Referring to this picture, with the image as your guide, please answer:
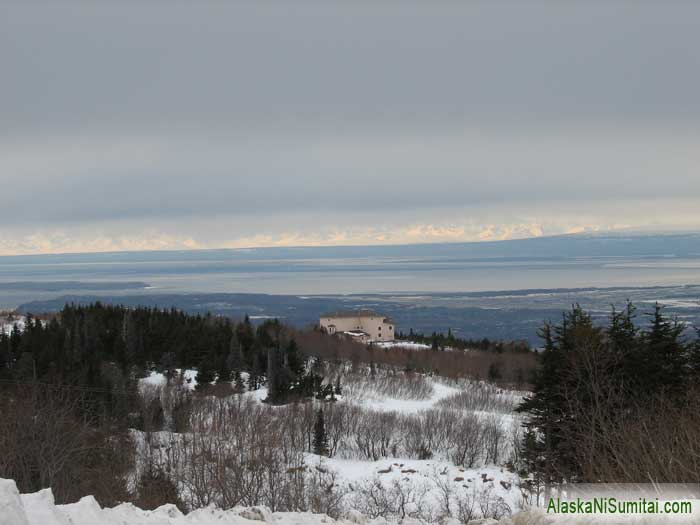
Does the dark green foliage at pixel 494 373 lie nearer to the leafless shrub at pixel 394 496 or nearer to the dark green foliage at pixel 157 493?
the leafless shrub at pixel 394 496

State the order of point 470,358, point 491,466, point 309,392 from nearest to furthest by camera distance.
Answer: point 491,466, point 309,392, point 470,358

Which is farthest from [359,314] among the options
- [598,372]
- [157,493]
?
[157,493]

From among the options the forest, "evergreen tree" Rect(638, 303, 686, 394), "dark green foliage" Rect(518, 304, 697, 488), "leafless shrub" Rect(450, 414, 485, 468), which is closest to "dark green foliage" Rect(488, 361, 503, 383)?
the forest

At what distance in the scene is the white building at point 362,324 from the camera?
106 meters

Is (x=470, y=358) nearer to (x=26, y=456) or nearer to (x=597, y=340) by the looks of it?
(x=597, y=340)

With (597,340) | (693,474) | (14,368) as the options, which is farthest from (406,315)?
(693,474)

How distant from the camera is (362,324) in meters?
108

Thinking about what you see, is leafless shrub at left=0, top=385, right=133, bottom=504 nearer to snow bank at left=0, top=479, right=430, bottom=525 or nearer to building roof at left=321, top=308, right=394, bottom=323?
snow bank at left=0, top=479, right=430, bottom=525

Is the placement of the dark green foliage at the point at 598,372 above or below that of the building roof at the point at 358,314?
above

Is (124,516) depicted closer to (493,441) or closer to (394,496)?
(394,496)

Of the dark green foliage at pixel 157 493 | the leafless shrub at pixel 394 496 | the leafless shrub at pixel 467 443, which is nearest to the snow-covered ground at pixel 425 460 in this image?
the leafless shrub at pixel 394 496

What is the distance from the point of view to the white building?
106438 millimetres

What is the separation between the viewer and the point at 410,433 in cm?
3844

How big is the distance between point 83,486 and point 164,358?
108 feet
